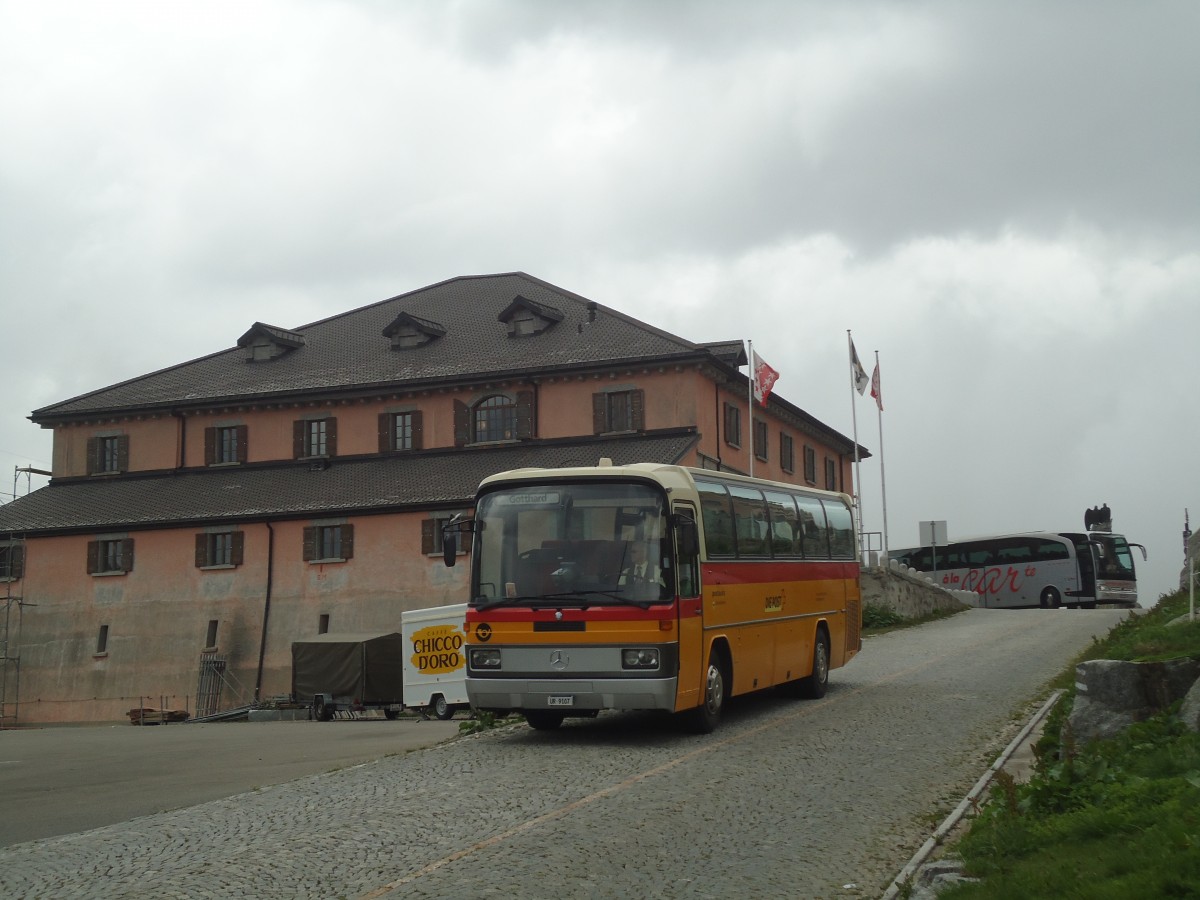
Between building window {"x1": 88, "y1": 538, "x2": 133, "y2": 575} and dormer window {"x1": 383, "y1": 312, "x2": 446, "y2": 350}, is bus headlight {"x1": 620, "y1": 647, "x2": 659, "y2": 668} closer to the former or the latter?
dormer window {"x1": 383, "y1": 312, "x2": 446, "y2": 350}

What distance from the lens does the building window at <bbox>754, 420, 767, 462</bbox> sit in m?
50.6

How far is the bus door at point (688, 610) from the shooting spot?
1497 cm

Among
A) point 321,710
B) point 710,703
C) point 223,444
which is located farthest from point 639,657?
point 223,444

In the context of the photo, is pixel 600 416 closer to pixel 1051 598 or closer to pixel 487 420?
pixel 487 420

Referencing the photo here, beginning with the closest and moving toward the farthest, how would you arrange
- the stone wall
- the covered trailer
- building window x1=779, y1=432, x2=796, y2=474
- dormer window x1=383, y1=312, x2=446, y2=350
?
the covered trailer
the stone wall
dormer window x1=383, y1=312, x2=446, y2=350
building window x1=779, y1=432, x2=796, y2=474

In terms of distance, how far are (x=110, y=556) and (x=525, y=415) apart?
16196 millimetres

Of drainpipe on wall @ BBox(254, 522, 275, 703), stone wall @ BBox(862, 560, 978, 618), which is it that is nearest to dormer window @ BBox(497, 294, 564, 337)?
drainpipe on wall @ BBox(254, 522, 275, 703)

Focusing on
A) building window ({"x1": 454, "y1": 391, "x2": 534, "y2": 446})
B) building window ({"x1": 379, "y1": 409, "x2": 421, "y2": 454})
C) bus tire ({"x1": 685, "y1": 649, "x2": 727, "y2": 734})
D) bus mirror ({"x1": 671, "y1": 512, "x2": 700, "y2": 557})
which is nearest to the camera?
bus mirror ({"x1": 671, "y1": 512, "x2": 700, "y2": 557})

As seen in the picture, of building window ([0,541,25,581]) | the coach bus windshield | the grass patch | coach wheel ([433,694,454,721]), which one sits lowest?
coach wheel ([433,694,454,721])

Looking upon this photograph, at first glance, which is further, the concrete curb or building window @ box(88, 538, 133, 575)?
building window @ box(88, 538, 133, 575)

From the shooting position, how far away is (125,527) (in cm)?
4869

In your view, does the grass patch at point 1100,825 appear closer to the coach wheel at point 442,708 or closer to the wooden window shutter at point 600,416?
the coach wheel at point 442,708

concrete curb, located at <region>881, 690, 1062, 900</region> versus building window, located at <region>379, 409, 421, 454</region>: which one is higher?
building window, located at <region>379, 409, 421, 454</region>

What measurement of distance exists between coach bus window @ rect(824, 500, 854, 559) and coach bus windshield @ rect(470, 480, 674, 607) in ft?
22.8
